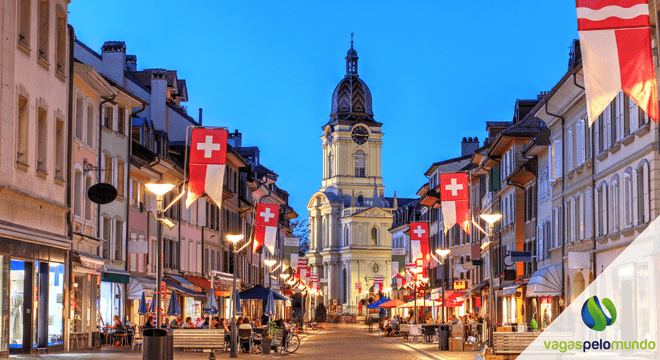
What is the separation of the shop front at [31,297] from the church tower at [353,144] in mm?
121471

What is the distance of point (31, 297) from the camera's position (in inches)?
1076

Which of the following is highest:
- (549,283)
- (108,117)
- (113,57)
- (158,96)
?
(113,57)

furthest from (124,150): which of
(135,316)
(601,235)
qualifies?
(601,235)

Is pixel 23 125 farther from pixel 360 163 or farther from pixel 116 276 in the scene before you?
pixel 360 163

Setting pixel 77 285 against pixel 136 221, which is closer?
pixel 77 285

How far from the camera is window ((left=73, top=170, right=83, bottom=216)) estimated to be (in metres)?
36.1

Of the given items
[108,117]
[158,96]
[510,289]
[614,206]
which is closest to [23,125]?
[108,117]

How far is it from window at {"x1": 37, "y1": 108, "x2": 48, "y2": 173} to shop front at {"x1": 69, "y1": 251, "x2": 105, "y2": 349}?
5057 millimetres

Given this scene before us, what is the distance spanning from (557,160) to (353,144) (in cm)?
11029

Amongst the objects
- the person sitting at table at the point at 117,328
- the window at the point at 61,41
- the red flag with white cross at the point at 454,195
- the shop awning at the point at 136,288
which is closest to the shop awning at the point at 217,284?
the shop awning at the point at 136,288

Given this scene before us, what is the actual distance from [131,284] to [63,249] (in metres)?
14.0

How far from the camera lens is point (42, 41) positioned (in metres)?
28.4

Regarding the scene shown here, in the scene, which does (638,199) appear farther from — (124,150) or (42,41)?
(124,150)

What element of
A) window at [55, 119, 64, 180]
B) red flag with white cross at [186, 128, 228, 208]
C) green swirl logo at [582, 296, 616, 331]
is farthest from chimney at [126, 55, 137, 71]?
green swirl logo at [582, 296, 616, 331]
